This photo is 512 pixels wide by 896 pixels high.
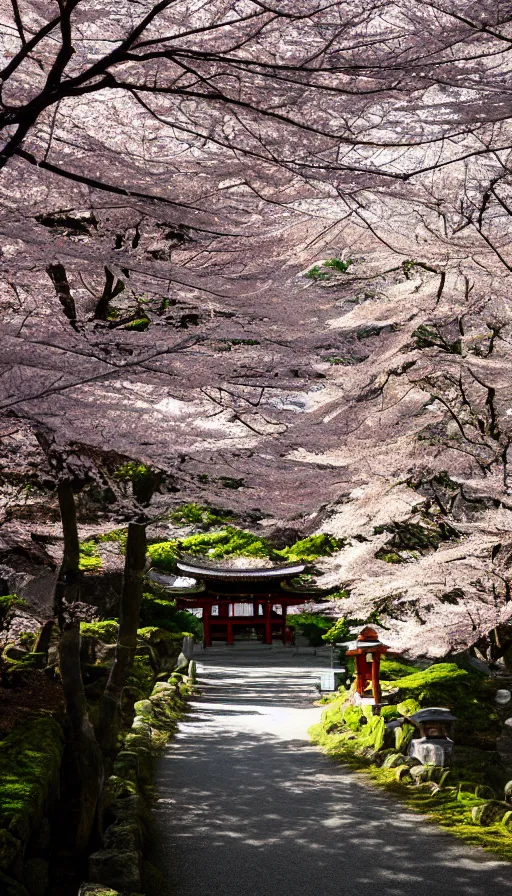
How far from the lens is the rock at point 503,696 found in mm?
13178

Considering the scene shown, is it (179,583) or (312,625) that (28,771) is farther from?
(179,583)

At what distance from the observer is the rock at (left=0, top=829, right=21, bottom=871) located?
4741mm

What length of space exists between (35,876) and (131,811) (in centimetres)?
230

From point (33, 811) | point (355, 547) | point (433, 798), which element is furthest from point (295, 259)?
point (355, 547)

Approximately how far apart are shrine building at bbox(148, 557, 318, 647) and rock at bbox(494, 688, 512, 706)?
53.5 ft

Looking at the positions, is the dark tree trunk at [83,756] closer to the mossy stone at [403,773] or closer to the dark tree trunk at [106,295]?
the dark tree trunk at [106,295]

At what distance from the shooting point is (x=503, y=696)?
13320 mm

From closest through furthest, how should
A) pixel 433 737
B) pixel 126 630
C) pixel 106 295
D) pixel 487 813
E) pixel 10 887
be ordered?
1. pixel 10 887
2. pixel 106 295
3. pixel 487 813
4. pixel 126 630
5. pixel 433 737

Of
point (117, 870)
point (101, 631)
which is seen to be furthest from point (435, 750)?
point (101, 631)

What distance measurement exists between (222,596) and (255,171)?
31.5 meters

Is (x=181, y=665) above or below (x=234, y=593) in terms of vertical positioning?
below

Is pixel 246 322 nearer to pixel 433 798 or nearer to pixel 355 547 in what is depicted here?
pixel 433 798

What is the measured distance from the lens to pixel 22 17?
11.8 ft

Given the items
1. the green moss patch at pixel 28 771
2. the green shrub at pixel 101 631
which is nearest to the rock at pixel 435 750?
the green moss patch at pixel 28 771
